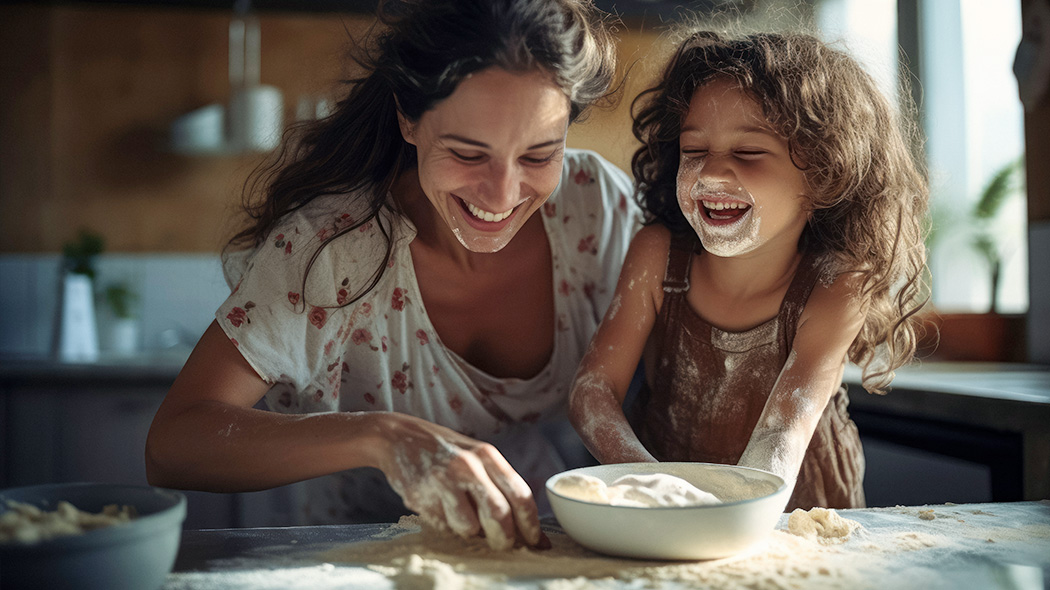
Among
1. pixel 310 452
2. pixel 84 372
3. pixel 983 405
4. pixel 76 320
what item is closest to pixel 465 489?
pixel 310 452

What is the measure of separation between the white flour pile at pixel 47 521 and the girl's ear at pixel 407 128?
61 centimetres

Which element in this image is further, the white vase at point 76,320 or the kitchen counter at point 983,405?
the white vase at point 76,320

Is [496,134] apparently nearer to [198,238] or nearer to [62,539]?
[62,539]

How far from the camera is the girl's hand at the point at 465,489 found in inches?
27.4

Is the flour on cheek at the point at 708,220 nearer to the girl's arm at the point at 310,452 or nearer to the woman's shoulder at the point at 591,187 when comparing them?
the woman's shoulder at the point at 591,187

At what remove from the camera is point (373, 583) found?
0.62 meters

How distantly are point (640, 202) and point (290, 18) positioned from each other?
207cm

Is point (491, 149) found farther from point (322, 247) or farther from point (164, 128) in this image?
point (164, 128)

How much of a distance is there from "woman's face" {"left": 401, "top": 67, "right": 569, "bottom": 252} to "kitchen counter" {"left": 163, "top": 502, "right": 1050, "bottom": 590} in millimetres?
429

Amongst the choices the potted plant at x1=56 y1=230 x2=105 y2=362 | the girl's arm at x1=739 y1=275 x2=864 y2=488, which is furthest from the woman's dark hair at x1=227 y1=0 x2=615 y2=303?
A: the potted plant at x1=56 y1=230 x2=105 y2=362

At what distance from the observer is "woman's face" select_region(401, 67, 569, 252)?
0.97 m

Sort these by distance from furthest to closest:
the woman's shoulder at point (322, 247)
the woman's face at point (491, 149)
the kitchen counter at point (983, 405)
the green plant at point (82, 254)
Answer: the green plant at point (82, 254) < the kitchen counter at point (983, 405) < the woman's shoulder at point (322, 247) < the woman's face at point (491, 149)

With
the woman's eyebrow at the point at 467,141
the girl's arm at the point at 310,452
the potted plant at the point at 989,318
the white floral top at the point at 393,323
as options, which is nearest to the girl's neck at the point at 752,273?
the white floral top at the point at 393,323

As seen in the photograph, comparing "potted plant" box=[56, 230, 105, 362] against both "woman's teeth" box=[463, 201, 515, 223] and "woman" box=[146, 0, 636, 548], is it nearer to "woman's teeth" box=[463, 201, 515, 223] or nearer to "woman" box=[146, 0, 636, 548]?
"woman" box=[146, 0, 636, 548]
